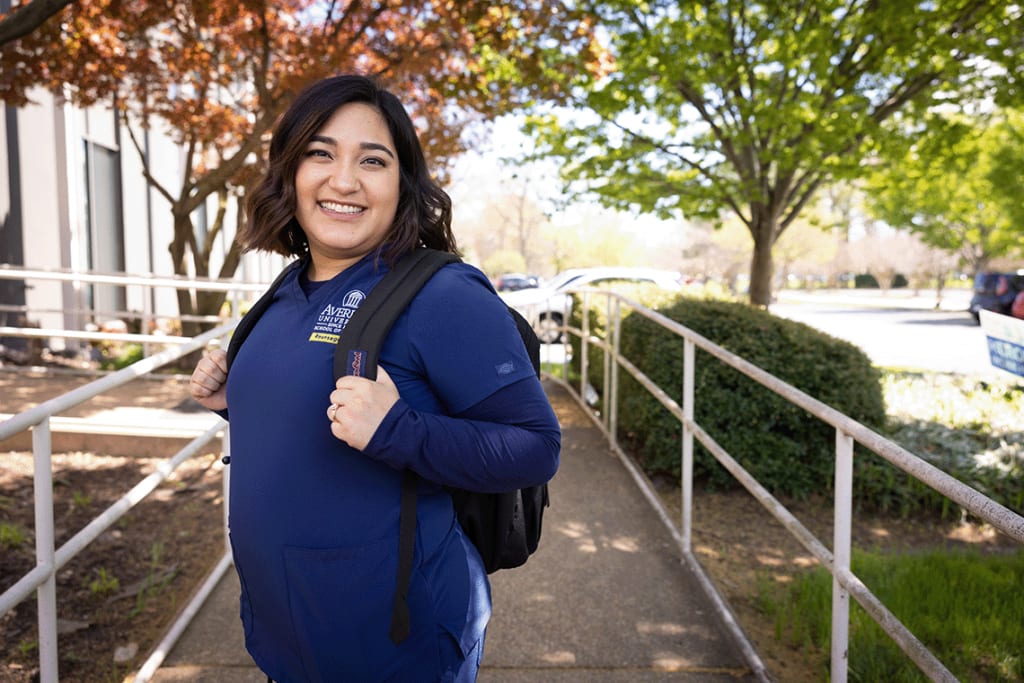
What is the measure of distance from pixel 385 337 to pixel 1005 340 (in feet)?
15.2

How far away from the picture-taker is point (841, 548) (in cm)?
251

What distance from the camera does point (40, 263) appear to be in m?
11.2

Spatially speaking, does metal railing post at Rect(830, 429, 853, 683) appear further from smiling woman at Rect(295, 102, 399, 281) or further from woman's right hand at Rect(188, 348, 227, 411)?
woman's right hand at Rect(188, 348, 227, 411)

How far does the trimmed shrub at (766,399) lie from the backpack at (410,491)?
12.7 ft

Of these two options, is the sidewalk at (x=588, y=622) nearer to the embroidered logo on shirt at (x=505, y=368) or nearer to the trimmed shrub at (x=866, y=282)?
the embroidered logo on shirt at (x=505, y=368)

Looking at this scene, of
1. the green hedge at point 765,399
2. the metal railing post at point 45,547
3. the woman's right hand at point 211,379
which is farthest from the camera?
the green hedge at point 765,399

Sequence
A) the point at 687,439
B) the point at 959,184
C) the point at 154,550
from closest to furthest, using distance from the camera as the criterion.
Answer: the point at 687,439 < the point at 154,550 < the point at 959,184

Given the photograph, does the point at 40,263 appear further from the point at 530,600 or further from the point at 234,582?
the point at 530,600

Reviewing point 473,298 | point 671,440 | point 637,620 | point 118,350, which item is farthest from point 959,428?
point 118,350

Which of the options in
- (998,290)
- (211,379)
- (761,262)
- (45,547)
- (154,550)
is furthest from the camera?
(998,290)

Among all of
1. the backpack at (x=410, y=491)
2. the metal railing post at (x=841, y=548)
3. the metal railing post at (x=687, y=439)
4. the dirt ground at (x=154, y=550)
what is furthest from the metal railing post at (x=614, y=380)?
the backpack at (x=410, y=491)

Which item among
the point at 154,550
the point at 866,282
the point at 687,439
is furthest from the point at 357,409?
the point at 866,282

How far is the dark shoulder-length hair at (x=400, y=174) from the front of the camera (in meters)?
1.67

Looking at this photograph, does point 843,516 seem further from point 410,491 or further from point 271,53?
point 271,53
